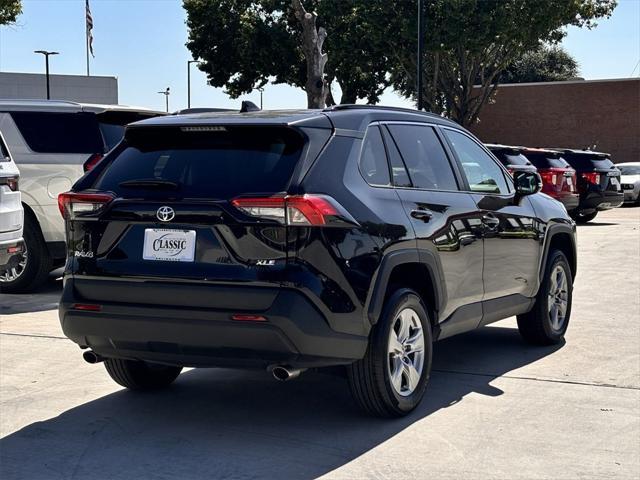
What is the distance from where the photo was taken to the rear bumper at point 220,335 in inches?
203

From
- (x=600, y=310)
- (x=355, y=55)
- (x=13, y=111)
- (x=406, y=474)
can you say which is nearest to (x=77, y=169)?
(x=13, y=111)

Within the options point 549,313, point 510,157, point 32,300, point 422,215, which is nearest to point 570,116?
point 510,157

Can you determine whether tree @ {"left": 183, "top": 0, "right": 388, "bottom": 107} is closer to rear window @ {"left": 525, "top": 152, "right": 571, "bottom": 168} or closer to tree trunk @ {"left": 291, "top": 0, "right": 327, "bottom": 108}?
tree trunk @ {"left": 291, "top": 0, "right": 327, "bottom": 108}

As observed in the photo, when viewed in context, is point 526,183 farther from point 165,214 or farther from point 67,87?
point 67,87

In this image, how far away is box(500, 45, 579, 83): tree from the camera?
68000 mm

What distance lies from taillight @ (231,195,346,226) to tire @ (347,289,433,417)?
2.64 ft

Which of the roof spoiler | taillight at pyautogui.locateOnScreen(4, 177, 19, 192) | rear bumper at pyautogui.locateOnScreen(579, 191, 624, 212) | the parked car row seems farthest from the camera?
rear bumper at pyautogui.locateOnScreen(579, 191, 624, 212)

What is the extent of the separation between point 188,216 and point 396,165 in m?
1.45

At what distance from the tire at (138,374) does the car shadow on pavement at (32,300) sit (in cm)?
369

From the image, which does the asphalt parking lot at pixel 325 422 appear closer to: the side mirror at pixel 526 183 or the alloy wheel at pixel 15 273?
the side mirror at pixel 526 183

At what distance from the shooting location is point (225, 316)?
5.19 meters

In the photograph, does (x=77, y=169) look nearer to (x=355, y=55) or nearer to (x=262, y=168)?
(x=262, y=168)

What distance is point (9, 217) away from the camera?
870 centimetres

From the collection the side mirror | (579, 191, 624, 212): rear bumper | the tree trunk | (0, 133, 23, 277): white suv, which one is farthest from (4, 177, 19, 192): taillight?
the tree trunk
